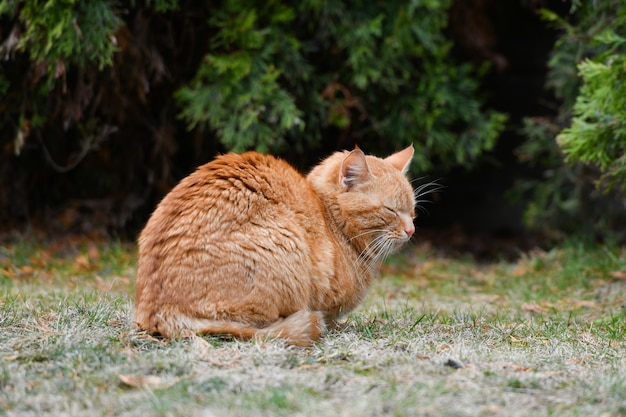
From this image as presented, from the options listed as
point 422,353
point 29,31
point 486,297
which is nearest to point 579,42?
point 486,297

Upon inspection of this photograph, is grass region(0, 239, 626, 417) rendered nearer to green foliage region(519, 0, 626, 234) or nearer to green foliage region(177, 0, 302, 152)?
green foliage region(519, 0, 626, 234)

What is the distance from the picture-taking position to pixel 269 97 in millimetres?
5758

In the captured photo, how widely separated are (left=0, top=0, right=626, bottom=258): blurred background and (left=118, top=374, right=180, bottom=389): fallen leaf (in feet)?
10.1

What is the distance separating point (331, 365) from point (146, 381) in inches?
29.6

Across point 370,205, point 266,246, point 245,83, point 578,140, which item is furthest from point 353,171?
point 245,83

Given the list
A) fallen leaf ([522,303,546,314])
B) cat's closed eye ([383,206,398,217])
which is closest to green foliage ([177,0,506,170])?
fallen leaf ([522,303,546,314])

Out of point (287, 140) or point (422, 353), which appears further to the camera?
point (287, 140)

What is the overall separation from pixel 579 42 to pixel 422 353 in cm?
385

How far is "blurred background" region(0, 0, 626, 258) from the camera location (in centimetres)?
538

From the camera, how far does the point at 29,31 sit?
516 cm

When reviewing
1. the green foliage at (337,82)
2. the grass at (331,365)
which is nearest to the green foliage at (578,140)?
the green foliage at (337,82)

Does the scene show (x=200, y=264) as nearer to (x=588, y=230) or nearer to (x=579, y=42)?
(x=579, y=42)

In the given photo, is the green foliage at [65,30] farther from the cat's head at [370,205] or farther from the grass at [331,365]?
the cat's head at [370,205]

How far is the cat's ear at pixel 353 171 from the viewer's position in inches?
145
